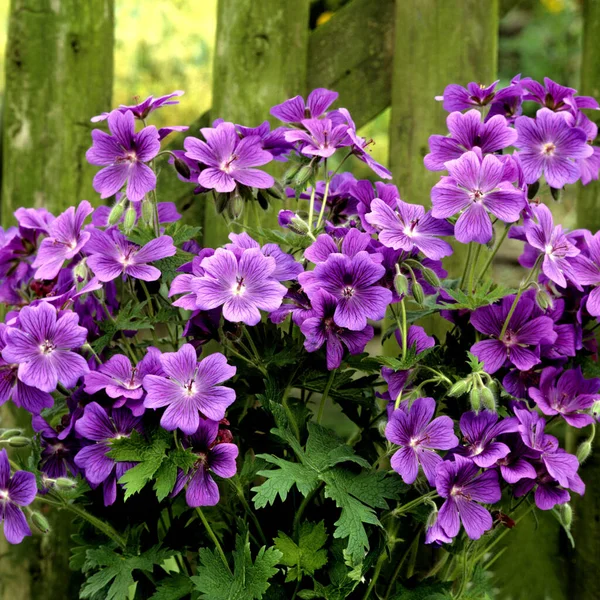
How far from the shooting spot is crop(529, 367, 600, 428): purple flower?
1257 mm

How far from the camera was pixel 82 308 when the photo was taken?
1330mm

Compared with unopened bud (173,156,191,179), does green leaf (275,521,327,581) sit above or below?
below

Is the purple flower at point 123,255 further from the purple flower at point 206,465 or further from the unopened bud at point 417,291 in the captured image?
the unopened bud at point 417,291

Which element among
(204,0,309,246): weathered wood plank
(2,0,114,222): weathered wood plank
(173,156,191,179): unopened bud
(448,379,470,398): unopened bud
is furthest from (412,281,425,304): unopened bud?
(2,0,114,222): weathered wood plank

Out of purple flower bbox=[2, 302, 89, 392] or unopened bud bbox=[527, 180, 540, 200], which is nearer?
purple flower bbox=[2, 302, 89, 392]

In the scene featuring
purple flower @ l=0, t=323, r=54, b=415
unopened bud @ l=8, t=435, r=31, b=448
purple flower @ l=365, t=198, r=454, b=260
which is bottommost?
unopened bud @ l=8, t=435, r=31, b=448

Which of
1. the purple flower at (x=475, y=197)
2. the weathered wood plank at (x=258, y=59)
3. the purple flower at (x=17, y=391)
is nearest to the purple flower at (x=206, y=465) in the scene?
the purple flower at (x=17, y=391)

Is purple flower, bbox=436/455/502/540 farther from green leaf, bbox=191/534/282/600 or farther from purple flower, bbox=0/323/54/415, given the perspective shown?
purple flower, bbox=0/323/54/415

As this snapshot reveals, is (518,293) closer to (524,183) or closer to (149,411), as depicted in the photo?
(524,183)

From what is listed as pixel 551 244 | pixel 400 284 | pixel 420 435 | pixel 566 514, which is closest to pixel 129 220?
pixel 400 284

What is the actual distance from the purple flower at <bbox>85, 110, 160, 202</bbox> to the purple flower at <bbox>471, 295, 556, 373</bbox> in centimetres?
53

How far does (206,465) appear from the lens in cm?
115

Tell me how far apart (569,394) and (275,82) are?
91cm

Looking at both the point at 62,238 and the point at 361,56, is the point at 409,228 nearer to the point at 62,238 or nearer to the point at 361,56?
the point at 62,238
